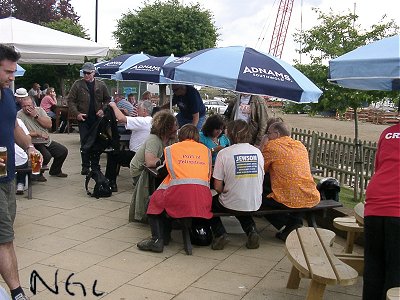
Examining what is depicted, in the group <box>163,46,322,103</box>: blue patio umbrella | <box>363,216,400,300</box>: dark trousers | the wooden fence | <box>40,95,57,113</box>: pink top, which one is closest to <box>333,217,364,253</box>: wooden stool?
<box>363,216,400,300</box>: dark trousers

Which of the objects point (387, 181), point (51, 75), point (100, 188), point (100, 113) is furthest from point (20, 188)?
point (51, 75)

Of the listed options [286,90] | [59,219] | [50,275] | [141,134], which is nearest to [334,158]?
[141,134]

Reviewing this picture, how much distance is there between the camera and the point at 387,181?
11.3ft

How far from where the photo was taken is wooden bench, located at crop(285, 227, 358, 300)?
12.0 ft

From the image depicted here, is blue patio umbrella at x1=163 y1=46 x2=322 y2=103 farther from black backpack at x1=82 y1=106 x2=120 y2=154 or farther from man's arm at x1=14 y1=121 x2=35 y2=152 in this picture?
man's arm at x1=14 y1=121 x2=35 y2=152

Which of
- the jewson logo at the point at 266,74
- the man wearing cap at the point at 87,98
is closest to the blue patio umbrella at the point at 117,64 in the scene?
the man wearing cap at the point at 87,98

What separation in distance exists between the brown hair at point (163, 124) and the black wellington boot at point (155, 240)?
1.12 m

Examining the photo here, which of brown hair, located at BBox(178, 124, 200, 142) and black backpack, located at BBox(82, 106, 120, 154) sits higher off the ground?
brown hair, located at BBox(178, 124, 200, 142)

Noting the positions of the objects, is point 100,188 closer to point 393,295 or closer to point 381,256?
point 381,256

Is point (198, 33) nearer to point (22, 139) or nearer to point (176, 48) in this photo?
point (176, 48)

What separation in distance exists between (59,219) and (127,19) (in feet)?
65.1

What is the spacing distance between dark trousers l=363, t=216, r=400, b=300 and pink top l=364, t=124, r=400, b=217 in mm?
59

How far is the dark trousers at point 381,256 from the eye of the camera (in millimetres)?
3447

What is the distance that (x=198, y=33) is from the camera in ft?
81.6
